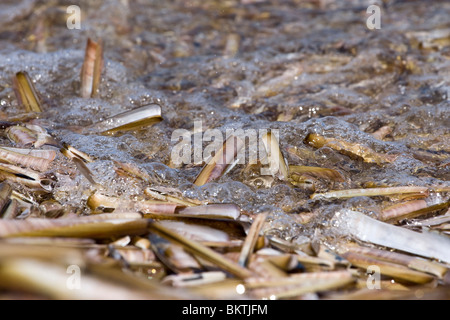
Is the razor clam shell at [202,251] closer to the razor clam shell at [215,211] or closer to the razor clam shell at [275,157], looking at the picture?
the razor clam shell at [215,211]

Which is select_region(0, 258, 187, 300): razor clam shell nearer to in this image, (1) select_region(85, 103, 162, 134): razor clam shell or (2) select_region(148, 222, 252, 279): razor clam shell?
(2) select_region(148, 222, 252, 279): razor clam shell

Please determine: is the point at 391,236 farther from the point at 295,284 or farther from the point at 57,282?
the point at 57,282

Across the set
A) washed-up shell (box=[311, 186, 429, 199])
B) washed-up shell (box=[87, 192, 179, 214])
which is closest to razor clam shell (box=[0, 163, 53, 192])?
washed-up shell (box=[87, 192, 179, 214])

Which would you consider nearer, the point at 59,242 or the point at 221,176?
the point at 59,242

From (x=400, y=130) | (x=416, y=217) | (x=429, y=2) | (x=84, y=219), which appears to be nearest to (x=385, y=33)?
(x=429, y=2)

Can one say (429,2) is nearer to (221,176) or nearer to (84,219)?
(221,176)

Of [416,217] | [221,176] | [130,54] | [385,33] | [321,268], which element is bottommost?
[321,268]

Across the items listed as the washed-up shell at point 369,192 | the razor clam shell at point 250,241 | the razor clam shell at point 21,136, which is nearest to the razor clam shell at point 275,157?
the washed-up shell at point 369,192
